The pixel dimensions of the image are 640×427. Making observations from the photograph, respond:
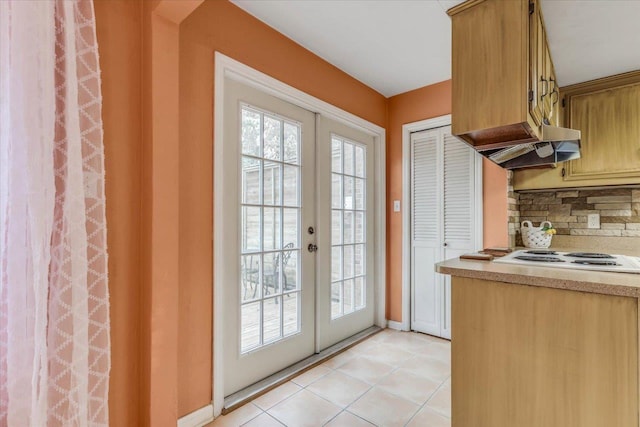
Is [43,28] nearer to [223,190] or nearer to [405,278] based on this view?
[223,190]

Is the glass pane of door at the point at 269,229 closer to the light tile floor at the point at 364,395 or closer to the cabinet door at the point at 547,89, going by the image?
the light tile floor at the point at 364,395

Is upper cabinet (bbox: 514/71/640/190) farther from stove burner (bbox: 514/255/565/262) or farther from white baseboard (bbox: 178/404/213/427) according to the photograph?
white baseboard (bbox: 178/404/213/427)


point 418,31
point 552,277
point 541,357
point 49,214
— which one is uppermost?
point 418,31

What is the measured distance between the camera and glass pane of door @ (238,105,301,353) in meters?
2.03

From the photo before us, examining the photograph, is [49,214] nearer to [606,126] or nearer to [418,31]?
[418,31]

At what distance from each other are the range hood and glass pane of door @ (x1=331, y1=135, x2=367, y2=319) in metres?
1.18

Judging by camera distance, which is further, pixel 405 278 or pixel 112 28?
pixel 405 278

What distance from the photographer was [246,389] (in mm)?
2000

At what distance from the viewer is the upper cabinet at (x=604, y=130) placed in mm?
2145

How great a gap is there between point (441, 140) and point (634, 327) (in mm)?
2126

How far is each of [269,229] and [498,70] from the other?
1.60 metres

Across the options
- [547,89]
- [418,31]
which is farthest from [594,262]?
[418,31]

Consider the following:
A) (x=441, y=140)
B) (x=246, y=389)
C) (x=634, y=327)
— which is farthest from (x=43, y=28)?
(x=441, y=140)

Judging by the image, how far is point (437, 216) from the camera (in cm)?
294
